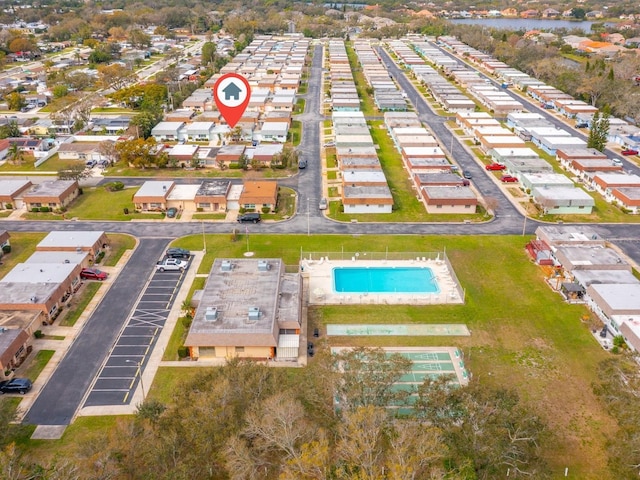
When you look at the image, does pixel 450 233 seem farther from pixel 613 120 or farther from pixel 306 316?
pixel 613 120

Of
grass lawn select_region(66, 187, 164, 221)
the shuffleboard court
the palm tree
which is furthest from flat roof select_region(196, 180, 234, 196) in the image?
the palm tree

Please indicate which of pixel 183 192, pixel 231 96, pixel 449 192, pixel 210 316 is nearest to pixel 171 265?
pixel 210 316

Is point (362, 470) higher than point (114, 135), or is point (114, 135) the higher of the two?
point (362, 470)

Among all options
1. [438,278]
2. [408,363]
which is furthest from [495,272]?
[408,363]

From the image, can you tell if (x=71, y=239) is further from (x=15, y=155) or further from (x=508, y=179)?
(x=508, y=179)

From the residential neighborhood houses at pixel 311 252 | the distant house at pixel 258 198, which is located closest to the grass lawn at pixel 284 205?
the residential neighborhood houses at pixel 311 252

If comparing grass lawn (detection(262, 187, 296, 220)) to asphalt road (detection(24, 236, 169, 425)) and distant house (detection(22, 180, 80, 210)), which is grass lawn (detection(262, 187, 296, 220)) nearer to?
asphalt road (detection(24, 236, 169, 425))
